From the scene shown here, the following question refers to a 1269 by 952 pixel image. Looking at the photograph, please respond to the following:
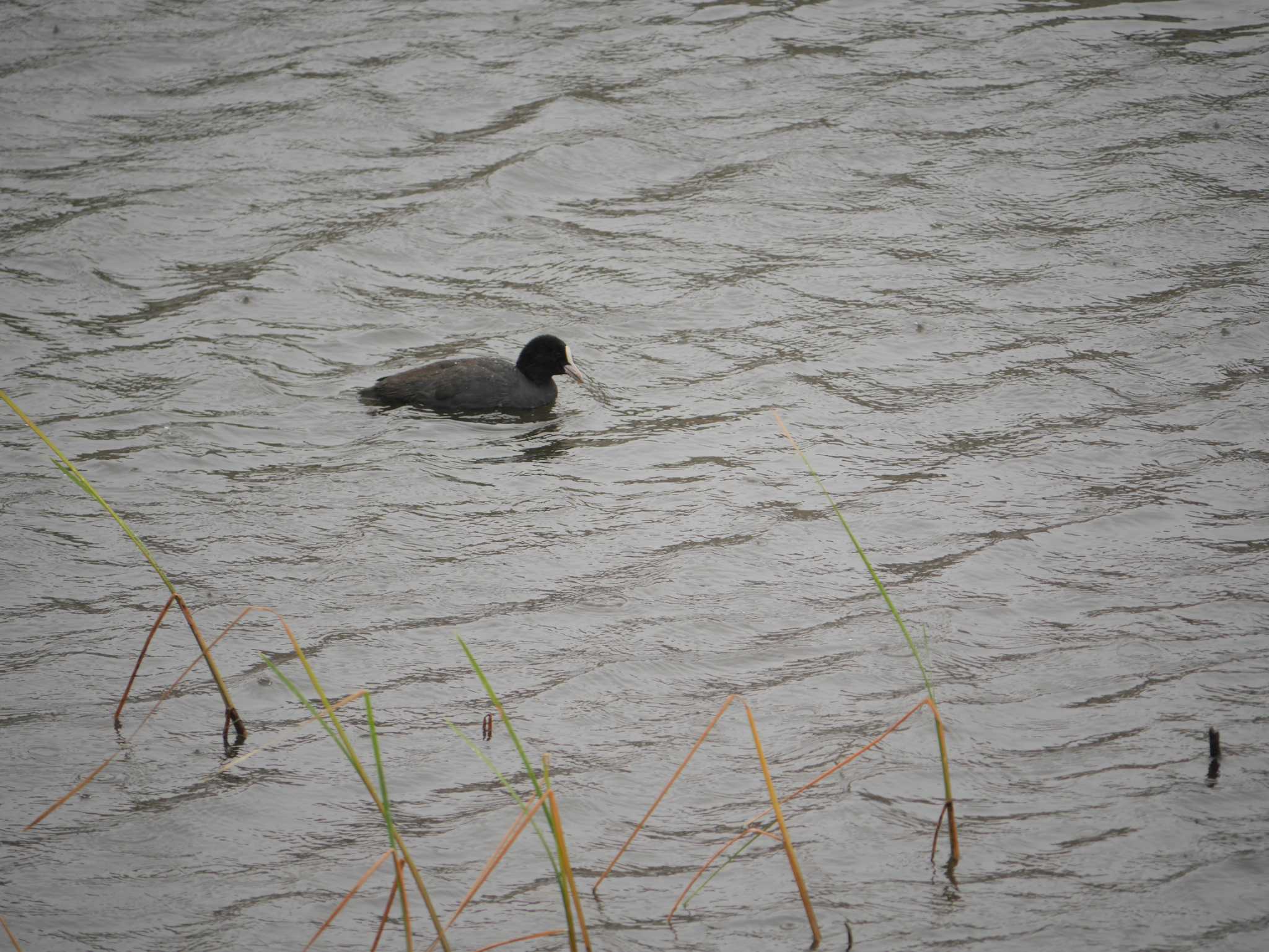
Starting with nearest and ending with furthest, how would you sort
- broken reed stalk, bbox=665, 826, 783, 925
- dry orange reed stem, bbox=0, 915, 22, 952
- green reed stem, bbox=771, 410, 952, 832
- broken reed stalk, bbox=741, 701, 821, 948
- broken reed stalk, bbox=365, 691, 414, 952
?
broken reed stalk, bbox=365, 691, 414, 952
green reed stem, bbox=771, 410, 952, 832
broken reed stalk, bbox=741, 701, 821, 948
dry orange reed stem, bbox=0, 915, 22, 952
broken reed stalk, bbox=665, 826, 783, 925

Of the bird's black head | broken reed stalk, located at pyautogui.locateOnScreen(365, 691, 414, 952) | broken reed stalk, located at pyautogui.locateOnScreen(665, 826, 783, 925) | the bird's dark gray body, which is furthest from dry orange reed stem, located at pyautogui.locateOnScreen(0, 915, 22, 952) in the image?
the bird's black head

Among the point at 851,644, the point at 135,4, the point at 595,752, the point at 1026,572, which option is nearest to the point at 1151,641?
the point at 1026,572

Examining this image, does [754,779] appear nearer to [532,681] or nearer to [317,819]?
[532,681]

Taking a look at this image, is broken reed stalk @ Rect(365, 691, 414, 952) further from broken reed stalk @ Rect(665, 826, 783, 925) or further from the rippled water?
broken reed stalk @ Rect(665, 826, 783, 925)

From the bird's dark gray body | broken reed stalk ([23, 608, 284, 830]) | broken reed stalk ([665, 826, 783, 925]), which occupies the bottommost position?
broken reed stalk ([665, 826, 783, 925])

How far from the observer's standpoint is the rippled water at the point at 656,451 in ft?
16.4

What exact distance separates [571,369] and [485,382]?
54cm

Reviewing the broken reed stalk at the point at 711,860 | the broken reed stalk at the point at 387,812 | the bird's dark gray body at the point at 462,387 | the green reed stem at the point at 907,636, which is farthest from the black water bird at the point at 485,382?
the broken reed stalk at the point at 387,812

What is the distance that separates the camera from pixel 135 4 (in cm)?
1514

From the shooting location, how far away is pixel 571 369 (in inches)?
352

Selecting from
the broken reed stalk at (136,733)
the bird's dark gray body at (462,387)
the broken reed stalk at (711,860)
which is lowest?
the broken reed stalk at (711,860)

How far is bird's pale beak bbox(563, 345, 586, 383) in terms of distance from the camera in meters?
8.91

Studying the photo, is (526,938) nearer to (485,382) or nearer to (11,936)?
(11,936)

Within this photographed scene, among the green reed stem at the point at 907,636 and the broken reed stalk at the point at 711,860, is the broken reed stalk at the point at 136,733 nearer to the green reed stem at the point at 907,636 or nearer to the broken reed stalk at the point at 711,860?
the broken reed stalk at the point at 711,860
